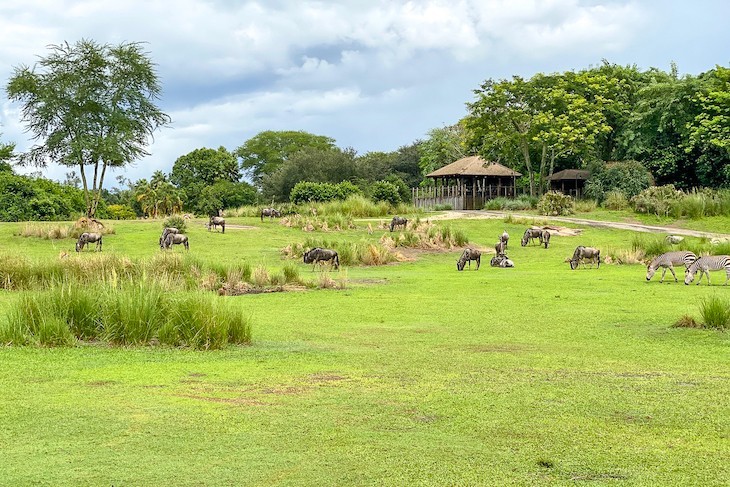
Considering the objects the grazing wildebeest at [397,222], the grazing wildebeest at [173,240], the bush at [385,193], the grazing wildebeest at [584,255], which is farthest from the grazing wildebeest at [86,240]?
the bush at [385,193]

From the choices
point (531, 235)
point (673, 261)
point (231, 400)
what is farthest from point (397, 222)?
point (231, 400)

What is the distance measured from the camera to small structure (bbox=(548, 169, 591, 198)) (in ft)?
193

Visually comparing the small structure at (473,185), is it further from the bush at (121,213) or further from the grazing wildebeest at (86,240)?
the grazing wildebeest at (86,240)

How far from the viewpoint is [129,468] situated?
5496mm

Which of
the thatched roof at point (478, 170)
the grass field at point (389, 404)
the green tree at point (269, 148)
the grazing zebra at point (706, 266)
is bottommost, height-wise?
the grass field at point (389, 404)

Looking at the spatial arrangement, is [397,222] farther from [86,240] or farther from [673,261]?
[673,261]

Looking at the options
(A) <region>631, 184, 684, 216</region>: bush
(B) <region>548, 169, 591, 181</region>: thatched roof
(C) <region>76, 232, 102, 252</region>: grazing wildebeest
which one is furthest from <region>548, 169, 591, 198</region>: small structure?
(C) <region>76, 232, 102, 252</region>: grazing wildebeest

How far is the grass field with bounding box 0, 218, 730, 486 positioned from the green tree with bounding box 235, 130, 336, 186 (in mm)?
90899

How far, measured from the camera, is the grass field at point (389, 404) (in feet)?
18.2

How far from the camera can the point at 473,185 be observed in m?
62.8

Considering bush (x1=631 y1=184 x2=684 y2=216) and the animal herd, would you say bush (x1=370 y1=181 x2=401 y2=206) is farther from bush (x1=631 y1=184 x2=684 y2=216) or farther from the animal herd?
bush (x1=631 y1=184 x2=684 y2=216)

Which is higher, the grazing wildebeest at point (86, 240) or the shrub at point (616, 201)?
the shrub at point (616, 201)

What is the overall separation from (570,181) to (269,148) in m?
52.6

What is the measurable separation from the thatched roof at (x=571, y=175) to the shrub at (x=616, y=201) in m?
6.29
